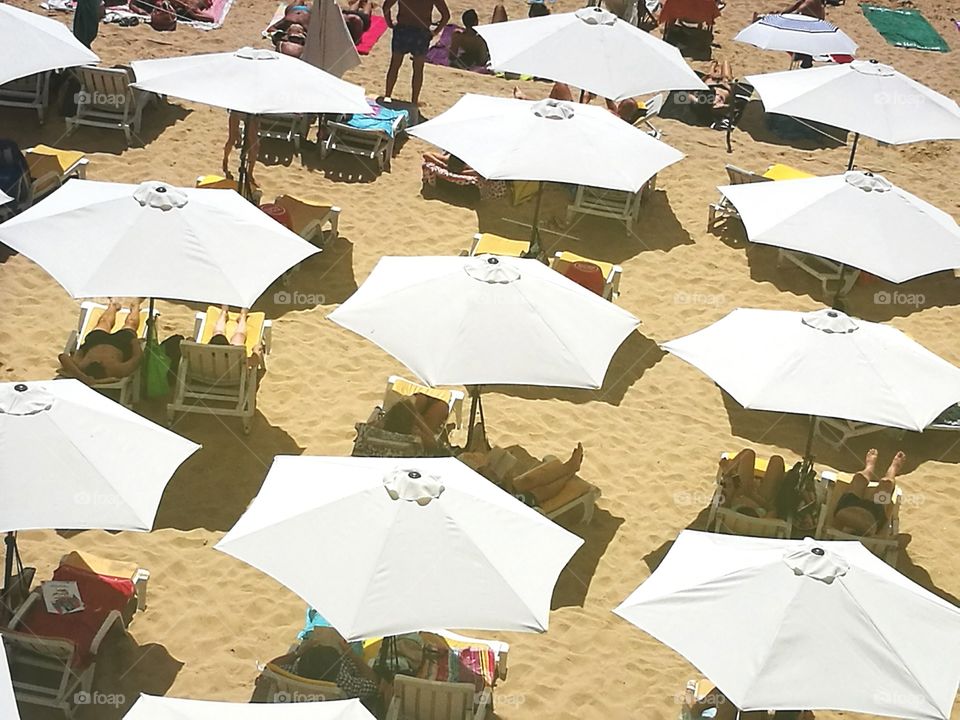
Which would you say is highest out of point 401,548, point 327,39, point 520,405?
point 327,39

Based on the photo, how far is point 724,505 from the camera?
31.4 ft

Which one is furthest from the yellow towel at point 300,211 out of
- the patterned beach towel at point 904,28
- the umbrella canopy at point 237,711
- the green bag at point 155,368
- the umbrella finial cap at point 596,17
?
the patterned beach towel at point 904,28

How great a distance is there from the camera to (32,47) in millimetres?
12711

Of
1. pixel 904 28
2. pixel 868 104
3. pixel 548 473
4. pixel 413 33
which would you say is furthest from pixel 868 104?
pixel 904 28

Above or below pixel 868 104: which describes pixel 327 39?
below

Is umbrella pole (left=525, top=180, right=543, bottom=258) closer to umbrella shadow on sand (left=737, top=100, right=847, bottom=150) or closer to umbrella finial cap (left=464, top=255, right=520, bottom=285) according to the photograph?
umbrella finial cap (left=464, top=255, right=520, bottom=285)

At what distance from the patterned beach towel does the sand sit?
464cm

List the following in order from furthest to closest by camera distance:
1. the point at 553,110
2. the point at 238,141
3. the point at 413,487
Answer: the point at 238,141 → the point at 553,110 → the point at 413,487

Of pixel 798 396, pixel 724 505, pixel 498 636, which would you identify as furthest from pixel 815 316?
pixel 498 636

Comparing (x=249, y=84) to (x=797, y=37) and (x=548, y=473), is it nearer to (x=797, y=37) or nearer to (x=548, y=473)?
(x=548, y=473)

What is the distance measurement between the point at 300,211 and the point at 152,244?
332 cm

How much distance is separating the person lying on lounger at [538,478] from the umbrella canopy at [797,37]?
8.63 m

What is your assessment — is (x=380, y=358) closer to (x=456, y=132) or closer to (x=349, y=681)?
(x=456, y=132)

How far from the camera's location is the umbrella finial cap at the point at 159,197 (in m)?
9.66
